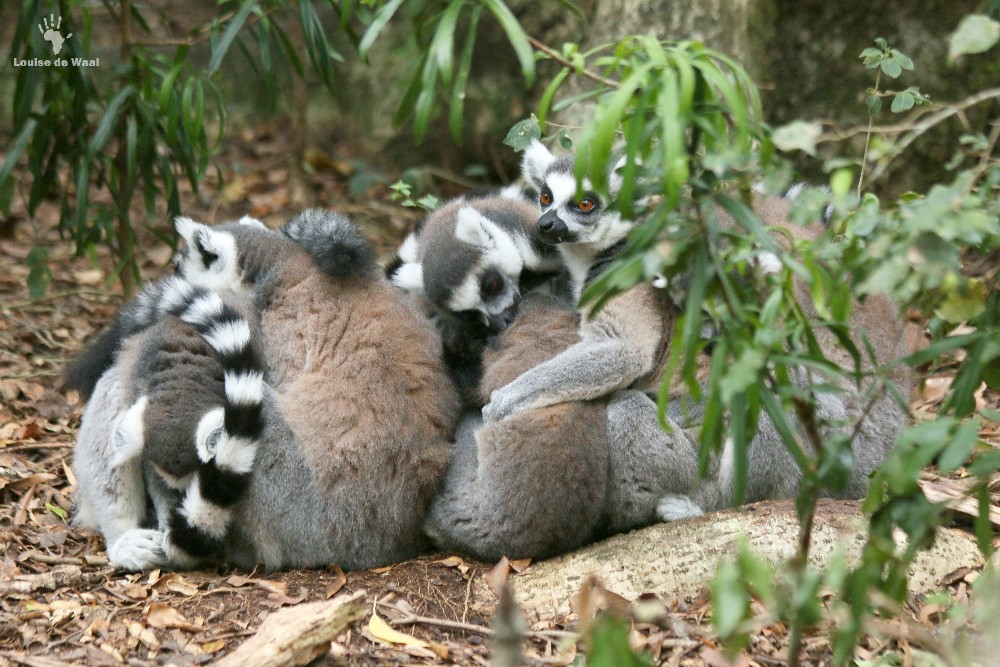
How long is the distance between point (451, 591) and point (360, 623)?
1.45ft

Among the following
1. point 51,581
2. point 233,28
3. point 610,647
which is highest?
point 233,28

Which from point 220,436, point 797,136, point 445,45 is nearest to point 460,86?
point 445,45

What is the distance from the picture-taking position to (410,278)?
4.73m

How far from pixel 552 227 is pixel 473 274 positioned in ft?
1.38

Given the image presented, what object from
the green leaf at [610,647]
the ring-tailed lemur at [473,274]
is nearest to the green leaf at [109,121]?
the ring-tailed lemur at [473,274]

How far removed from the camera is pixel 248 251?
4.41m

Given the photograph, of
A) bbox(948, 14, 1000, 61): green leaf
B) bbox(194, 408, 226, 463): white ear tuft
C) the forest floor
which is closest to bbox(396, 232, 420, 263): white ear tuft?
bbox(194, 408, 226, 463): white ear tuft

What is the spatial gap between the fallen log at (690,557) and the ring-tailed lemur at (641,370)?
0.61 feet

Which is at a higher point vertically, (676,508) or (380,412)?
(380,412)

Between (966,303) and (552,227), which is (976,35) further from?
(552,227)

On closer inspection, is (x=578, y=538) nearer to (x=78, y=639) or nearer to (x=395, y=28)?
(x=78, y=639)

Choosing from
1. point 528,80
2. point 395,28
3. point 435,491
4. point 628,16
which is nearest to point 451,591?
point 435,491

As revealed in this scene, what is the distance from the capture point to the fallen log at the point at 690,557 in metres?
3.81

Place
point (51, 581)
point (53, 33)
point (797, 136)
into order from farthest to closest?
1. point (53, 33)
2. point (51, 581)
3. point (797, 136)
